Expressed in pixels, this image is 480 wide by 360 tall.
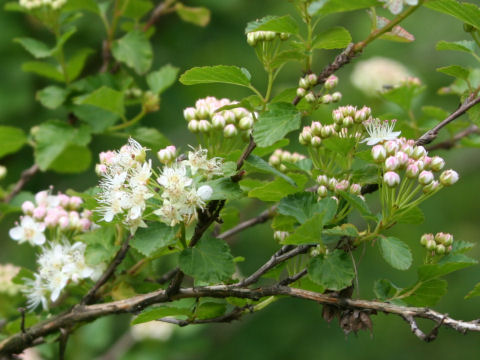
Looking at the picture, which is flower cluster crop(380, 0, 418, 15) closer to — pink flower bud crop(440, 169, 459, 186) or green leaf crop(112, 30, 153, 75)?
pink flower bud crop(440, 169, 459, 186)

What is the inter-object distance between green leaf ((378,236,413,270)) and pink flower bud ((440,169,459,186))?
0.16 metres

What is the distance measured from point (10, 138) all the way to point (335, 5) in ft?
5.49

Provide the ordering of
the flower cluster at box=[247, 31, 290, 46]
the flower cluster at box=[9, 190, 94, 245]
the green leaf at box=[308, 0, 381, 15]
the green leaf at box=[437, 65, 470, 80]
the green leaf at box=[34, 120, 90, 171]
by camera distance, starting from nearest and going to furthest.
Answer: the green leaf at box=[308, 0, 381, 15] < the flower cluster at box=[247, 31, 290, 46] < the green leaf at box=[437, 65, 470, 80] < the flower cluster at box=[9, 190, 94, 245] < the green leaf at box=[34, 120, 90, 171]

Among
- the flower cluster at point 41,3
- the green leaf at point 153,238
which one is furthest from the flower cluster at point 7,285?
the green leaf at point 153,238

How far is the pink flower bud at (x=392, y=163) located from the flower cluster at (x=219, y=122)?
12.3 inches

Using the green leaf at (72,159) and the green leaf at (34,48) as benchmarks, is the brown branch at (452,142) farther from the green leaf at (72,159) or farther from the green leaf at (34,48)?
the green leaf at (34,48)

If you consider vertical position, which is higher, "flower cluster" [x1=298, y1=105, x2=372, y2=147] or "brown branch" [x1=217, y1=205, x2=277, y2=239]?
"flower cluster" [x1=298, y1=105, x2=372, y2=147]

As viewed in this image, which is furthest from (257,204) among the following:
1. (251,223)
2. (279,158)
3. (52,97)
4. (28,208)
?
(28,208)

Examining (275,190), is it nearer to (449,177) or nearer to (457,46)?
(449,177)

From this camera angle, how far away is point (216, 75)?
1.33 m

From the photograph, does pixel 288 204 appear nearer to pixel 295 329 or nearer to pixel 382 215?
pixel 382 215

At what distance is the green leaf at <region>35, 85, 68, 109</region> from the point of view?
231 cm

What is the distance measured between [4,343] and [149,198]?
0.80 meters

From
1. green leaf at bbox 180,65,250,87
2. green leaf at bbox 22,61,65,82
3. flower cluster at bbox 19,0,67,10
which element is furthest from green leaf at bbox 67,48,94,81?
green leaf at bbox 180,65,250,87
